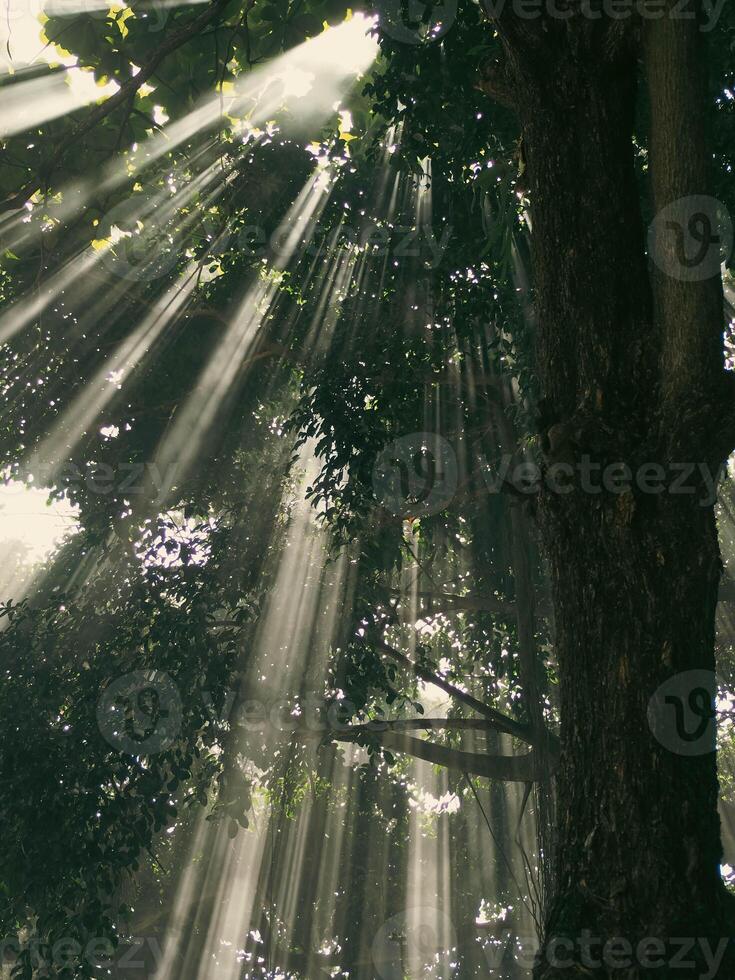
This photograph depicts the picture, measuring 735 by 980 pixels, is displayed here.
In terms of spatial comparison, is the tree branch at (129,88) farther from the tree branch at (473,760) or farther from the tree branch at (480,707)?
the tree branch at (473,760)

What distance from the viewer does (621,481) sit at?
2.57m

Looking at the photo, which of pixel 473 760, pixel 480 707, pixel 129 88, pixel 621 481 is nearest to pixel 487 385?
pixel 480 707

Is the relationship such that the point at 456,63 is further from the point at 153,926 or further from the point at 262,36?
the point at 153,926

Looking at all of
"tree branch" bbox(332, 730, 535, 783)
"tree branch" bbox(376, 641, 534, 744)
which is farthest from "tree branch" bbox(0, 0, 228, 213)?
"tree branch" bbox(332, 730, 535, 783)

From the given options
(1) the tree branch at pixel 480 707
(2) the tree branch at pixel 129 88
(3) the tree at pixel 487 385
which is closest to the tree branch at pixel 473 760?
(3) the tree at pixel 487 385

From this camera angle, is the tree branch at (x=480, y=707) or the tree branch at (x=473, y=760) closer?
the tree branch at (x=480, y=707)

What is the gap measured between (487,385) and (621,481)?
6.77 metres

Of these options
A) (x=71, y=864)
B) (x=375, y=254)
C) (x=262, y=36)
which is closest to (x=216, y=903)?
(x=71, y=864)

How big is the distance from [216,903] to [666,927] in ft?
41.3

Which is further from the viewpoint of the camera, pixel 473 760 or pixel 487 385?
pixel 487 385

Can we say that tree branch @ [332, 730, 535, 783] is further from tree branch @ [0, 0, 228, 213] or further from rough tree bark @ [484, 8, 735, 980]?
rough tree bark @ [484, 8, 735, 980]

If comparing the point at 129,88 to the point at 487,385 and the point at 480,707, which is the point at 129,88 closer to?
the point at 487,385

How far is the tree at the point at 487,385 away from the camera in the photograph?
2.45 m

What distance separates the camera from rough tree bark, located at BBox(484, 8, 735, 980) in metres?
2.23
